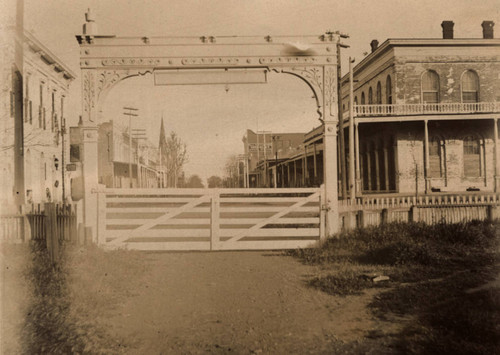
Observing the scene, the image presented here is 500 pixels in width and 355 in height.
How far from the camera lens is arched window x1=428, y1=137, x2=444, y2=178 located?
26.0m

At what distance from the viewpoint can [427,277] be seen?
6242 millimetres

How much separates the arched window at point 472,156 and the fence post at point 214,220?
864 inches

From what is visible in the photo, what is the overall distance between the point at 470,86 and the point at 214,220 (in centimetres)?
2471

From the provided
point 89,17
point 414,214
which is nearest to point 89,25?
point 89,17

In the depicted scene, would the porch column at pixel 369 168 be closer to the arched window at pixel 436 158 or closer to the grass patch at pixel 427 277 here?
the arched window at pixel 436 158

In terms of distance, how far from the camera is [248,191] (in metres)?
8.27

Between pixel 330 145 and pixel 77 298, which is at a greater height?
pixel 330 145

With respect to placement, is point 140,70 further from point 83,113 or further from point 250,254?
point 250,254

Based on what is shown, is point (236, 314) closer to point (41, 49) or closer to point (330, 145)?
point (330, 145)

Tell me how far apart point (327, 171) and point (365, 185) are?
22.1 m

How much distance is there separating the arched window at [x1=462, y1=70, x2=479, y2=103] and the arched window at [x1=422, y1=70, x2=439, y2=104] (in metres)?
1.62

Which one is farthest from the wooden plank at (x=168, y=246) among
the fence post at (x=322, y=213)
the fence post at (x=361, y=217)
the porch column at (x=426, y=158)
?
the porch column at (x=426, y=158)

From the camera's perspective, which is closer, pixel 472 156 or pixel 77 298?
pixel 77 298

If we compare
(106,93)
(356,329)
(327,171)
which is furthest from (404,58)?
(356,329)
